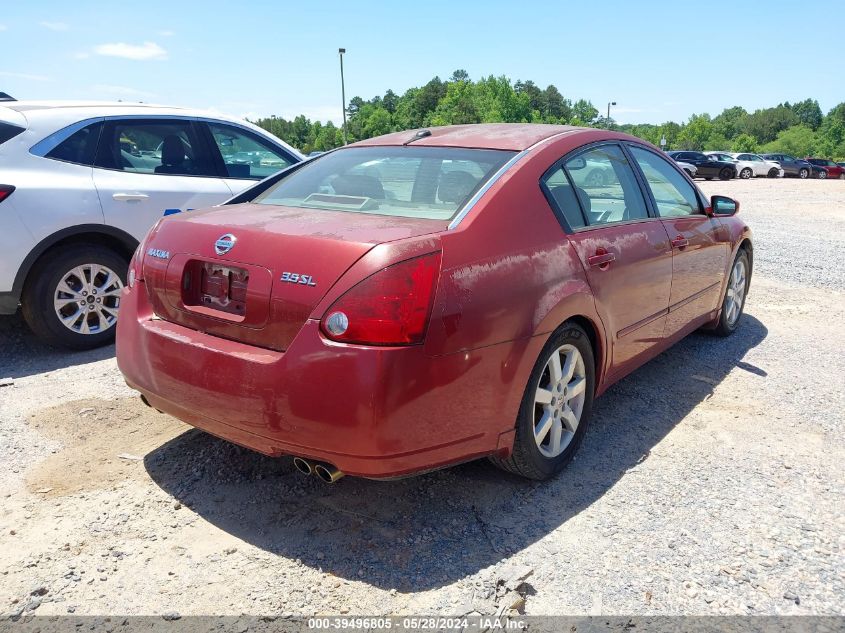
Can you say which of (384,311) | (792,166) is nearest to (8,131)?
(384,311)

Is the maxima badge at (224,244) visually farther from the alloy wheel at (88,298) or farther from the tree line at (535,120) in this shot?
the tree line at (535,120)

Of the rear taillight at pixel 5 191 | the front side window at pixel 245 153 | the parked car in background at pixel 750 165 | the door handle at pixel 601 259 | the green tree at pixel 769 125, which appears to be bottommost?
→ the parked car in background at pixel 750 165

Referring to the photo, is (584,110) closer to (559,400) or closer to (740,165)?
(740,165)

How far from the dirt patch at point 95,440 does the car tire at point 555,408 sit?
1.82 metres

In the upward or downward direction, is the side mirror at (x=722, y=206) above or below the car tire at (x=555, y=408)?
above

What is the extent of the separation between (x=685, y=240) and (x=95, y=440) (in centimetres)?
371

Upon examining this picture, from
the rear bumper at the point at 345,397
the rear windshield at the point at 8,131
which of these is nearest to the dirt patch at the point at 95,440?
the rear bumper at the point at 345,397

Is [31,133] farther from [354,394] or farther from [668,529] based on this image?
[668,529]

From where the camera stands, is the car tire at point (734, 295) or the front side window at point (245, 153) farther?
the front side window at point (245, 153)

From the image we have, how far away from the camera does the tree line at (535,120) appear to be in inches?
4124

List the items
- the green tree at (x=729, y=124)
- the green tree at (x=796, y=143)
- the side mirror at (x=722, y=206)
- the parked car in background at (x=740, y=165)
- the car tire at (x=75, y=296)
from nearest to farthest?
the car tire at (x=75, y=296) → the side mirror at (x=722, y=206) → the parked car in background at (x=740, y=165) → the green tree at (x=796, y=143) → the green tree at (x=729, y=124)

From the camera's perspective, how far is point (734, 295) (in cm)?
568

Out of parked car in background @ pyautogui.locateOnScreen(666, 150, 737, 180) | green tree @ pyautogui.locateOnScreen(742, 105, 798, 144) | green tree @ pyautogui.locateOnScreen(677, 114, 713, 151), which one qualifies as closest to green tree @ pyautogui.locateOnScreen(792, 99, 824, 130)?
green tree @ pyautogui.locateOnScreen(742, 105, 798, 144)

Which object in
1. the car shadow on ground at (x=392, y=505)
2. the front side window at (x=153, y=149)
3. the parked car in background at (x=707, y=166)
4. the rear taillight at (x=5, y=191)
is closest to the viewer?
the car shadow on ground at (x=392, y=505)
